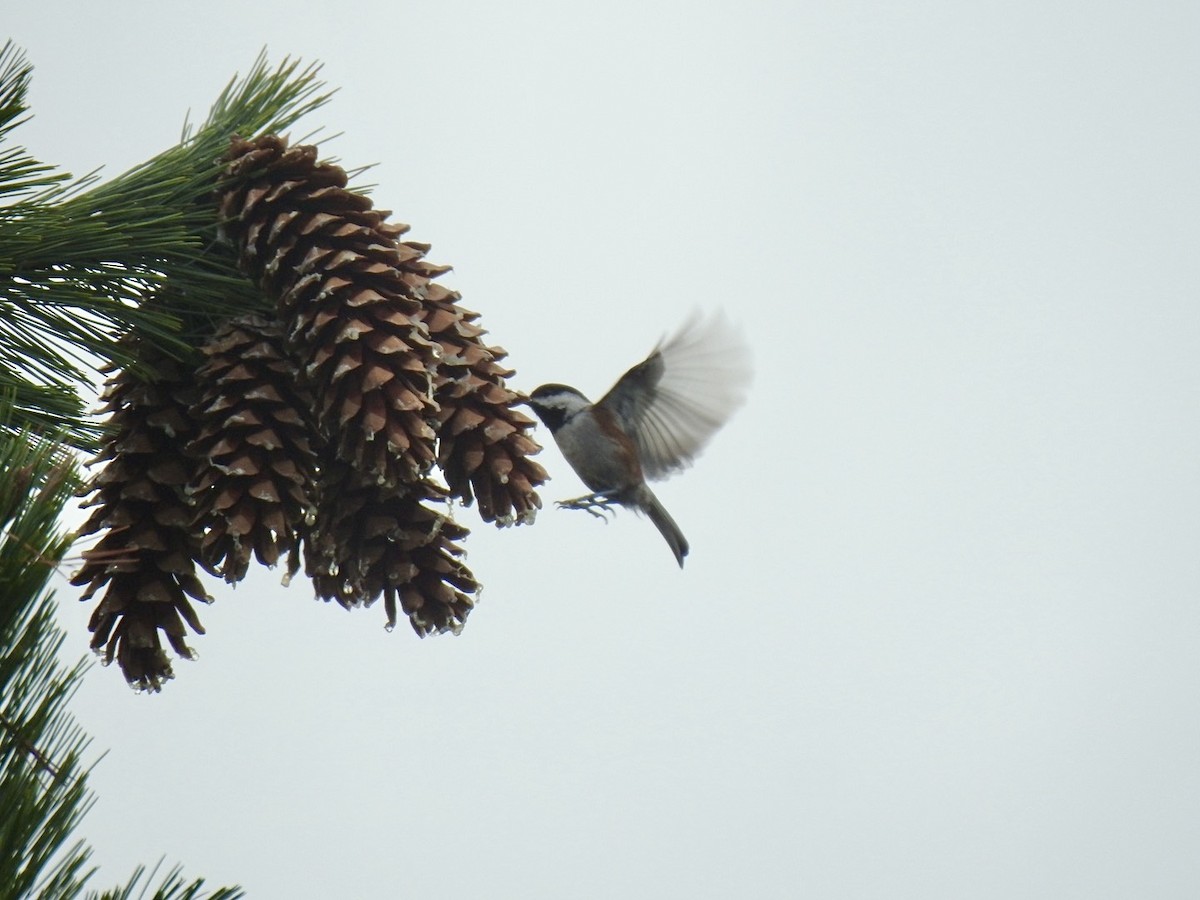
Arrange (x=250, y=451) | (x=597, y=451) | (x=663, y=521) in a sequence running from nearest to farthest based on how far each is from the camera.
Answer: (x=250, y=451), (x=597, y=451), (x=663, y=521)

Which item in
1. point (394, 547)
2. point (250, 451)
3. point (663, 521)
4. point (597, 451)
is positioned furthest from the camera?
point (663, 521)

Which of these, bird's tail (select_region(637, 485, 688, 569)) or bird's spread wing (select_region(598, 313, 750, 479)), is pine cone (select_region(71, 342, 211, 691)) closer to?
bird's spread wing (select_region(598, 313, 750, 479))

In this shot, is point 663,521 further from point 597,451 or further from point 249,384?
point 249,384

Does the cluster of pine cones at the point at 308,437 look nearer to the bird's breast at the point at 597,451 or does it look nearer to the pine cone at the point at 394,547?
the pine cone at the point at 394,547

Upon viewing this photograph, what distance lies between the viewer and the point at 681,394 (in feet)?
14.7

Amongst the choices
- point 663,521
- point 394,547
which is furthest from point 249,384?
point 663,521

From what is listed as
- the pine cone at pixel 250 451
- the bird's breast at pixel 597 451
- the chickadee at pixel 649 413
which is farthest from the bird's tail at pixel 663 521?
the pine cone at pixel 250 451

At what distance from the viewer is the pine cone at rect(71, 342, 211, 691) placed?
1.83 meters

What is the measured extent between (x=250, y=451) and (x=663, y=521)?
10.4 ft

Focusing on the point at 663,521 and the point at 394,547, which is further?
the point at 663,521

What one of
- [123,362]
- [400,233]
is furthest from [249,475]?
[400,233]

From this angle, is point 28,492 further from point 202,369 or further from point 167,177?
point 167,177

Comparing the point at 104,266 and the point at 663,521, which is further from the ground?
the point at 663,521

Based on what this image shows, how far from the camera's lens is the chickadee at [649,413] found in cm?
430
